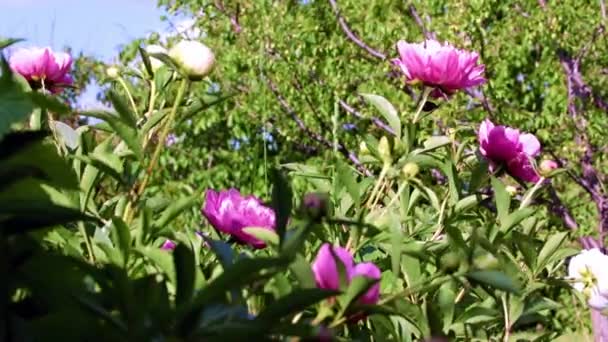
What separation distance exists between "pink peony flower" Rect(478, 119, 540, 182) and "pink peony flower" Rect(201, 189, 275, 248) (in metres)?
0.46

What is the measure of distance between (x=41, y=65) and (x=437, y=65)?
674 mm

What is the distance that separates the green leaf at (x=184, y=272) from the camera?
3.04 ft

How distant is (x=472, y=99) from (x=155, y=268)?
5.71 m

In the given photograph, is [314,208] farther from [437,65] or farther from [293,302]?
[437,65]

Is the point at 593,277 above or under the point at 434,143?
under

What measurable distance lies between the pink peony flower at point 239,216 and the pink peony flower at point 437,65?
0.35m

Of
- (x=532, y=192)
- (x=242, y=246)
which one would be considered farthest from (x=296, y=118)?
(x=532, y=192)

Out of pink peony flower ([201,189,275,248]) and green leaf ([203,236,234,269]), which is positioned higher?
green leaf ([203,236,234,269])

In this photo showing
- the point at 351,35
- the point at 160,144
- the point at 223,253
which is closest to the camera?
the point at 223,253

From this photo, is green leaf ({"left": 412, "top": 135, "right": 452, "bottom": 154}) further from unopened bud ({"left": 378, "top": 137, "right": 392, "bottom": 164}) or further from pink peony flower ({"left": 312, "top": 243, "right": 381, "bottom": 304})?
pink peony flower ({"left": 312, "top": 243, "right": 381, "bottom": 304})

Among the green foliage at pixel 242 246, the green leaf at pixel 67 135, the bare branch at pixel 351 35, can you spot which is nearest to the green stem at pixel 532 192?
the green foliage at pixel 242 246

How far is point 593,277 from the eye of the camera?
1843 millimetres

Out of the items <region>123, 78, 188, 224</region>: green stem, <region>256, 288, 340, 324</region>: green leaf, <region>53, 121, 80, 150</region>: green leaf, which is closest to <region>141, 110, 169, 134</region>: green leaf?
<region>123, 78, 188, 224</region>: green stem

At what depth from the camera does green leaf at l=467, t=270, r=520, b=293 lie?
1074mm
